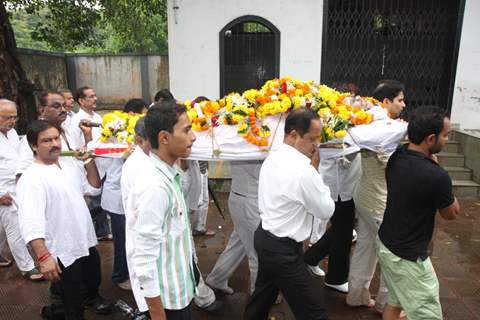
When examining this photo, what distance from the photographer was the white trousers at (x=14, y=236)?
3900 millimetres

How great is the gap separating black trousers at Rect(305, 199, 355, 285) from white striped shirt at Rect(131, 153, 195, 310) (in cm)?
181

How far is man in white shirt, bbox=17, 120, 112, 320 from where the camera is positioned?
2486mm

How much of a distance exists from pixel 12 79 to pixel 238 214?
5.18 m

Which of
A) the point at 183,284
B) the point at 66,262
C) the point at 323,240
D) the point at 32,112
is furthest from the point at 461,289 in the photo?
the point at 32,112

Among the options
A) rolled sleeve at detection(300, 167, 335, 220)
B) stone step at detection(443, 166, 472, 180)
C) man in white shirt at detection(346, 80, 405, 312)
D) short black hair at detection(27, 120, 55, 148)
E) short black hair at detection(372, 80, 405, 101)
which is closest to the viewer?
rolled sleeve at detection(300, 167, 335, 220)

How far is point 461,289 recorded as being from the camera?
3.71 meters

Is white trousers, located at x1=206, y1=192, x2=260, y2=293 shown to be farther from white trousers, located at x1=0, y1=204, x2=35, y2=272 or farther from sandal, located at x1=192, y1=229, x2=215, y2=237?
white trousers, located at x1=0, y1=204, x2=35, y2=272

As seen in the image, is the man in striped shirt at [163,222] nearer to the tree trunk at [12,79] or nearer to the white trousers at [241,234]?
the white trousers at [241,234]

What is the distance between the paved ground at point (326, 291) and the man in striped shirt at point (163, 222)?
1.45 meters

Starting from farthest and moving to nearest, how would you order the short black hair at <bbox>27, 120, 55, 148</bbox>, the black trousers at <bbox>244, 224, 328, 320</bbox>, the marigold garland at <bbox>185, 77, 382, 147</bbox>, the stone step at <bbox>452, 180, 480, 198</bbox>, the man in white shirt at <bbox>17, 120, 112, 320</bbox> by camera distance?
the stone step at <bbox>452, 180, 480, 198</bbox>
the marigold garland at <bbox>185, 77, 382, 147</bbox>
the short black hair at <bbox>27, 120, 55, 148</bbox>
the man in white shirt at <bbox>17, 120, 112, 320</bbox>
the black trousers at <bbox>244, 224, 328, 320</bbox>

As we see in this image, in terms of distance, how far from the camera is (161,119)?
1867mm

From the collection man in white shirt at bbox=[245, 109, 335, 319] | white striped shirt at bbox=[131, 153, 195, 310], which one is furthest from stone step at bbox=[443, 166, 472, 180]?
white striped shirt at bbox=[131, 153, 195, 310]

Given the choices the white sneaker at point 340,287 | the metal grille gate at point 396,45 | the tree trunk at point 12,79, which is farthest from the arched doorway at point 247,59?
the white sneaker at point 340,287

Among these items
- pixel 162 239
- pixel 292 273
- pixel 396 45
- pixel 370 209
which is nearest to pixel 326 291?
pixel 370 209
